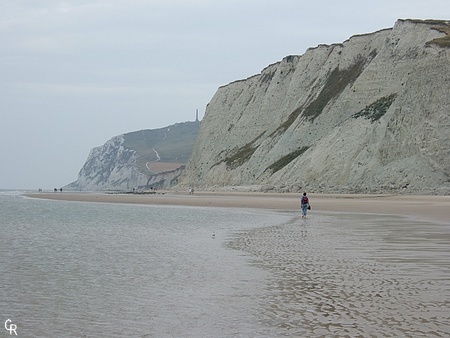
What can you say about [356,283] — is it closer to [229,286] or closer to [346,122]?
[229,286]

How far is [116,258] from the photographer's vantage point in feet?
49.1

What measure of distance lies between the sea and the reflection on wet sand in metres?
0.02

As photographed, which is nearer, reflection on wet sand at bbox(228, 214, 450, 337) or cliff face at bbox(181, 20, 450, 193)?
reflection on wet sand at bbox(228, 214, 450, 337)

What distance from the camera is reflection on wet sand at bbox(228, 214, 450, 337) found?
7.48 meters

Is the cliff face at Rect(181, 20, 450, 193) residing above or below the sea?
above

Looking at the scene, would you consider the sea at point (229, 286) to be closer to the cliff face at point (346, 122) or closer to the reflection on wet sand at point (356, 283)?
the reflection on wet sand at point (356, 283)

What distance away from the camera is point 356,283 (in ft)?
34.6

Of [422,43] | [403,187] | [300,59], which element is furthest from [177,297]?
[300,59]

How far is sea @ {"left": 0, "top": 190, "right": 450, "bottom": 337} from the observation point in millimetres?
7555

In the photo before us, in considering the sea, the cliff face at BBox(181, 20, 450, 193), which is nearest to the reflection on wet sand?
the sea

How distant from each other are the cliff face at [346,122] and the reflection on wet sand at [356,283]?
3481 cm

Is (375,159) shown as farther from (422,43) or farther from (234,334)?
(234,334)

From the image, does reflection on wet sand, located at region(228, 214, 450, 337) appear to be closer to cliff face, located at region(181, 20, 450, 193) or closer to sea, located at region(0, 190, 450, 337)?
sea, located at region(0, 190, 450, 337)

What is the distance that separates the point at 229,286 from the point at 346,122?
57.6 m
